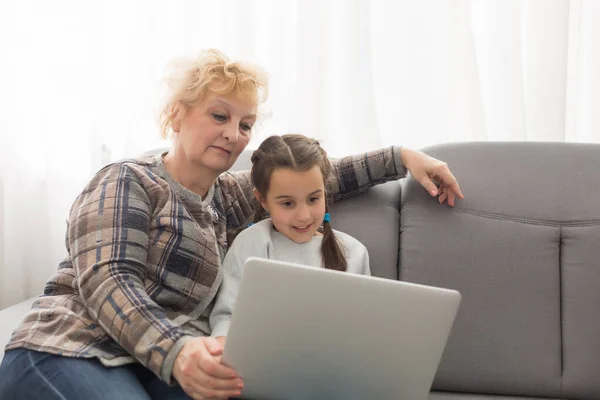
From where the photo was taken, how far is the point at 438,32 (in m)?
2.18

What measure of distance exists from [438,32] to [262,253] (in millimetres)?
940

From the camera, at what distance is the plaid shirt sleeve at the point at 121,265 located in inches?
51.6

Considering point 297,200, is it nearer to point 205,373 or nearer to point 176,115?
point 176,115

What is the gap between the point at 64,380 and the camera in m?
1.33

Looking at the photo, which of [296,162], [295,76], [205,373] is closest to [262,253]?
[296,162]

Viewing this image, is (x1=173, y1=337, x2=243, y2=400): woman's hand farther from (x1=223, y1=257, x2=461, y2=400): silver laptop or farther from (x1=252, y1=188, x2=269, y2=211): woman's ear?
(x1=252, y1=188, x2=269, y2=211): woman's ear

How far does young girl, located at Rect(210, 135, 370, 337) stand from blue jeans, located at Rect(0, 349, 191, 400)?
205 millimetres

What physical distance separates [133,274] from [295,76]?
101 cm

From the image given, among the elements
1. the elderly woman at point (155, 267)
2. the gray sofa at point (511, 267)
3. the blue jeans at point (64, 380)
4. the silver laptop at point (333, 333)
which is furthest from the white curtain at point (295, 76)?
the silver laptop at point (333, 333)

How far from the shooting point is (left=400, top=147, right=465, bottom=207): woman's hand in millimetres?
1773

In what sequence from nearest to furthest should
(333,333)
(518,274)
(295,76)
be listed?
1. (333,333)
2. (518,274)
3. (295,76)

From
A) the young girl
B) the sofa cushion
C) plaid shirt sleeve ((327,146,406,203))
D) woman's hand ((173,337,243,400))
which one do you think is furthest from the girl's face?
the sofa cushion

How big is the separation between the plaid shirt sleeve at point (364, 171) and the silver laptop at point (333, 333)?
0.66m

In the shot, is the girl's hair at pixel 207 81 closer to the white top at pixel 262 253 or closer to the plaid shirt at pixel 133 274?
the plaid shirt at pixel 133 274
